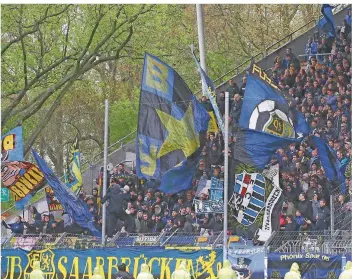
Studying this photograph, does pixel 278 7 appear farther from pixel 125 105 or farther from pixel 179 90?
pixel 179 90

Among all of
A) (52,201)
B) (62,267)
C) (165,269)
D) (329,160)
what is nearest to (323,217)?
(329,160)

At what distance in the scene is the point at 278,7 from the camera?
5053 centimetres

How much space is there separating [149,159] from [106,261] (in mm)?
2890

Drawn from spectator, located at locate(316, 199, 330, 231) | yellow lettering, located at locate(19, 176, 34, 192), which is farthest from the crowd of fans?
yellow lettering, located at locate(19, 176, 34, 192)

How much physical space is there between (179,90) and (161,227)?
3.79 m

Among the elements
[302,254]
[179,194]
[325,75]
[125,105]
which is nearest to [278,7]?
[125,105]

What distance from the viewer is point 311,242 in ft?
82.9

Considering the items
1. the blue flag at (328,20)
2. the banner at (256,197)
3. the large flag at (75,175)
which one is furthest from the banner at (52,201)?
the blue flag at (328,20)

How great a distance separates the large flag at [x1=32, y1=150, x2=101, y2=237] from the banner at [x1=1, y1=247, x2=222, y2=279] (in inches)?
81.7

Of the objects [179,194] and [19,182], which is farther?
[19,182]

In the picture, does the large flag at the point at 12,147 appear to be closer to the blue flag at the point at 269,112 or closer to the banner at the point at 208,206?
the banner at the point at 208,206

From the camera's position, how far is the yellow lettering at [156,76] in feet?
94.4

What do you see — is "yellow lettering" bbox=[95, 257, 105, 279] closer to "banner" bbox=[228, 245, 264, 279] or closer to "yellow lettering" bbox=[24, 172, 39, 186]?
"banner" bbox=[228, 245, 264, 279]

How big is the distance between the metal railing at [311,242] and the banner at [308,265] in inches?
9.6
